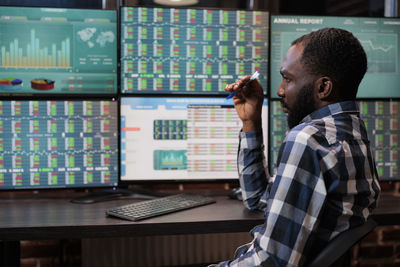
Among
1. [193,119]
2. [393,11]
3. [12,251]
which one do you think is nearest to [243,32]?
[193,119]

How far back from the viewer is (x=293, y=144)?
40.6 inches

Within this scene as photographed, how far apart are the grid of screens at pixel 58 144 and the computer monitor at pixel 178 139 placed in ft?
0.27

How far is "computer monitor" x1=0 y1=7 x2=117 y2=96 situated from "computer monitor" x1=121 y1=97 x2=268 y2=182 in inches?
7.7

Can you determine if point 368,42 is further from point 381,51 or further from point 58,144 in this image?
point 58,144

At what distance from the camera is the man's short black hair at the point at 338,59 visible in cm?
110

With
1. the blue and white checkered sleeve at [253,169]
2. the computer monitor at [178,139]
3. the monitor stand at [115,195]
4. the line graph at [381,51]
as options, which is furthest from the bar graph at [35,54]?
the line graph at [381,51]

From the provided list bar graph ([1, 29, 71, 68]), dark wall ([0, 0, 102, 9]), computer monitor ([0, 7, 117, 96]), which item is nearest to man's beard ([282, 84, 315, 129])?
computer monitor ([0, 7, 117, 96])

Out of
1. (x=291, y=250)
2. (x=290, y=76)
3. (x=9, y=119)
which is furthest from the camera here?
(x=9, y=119)

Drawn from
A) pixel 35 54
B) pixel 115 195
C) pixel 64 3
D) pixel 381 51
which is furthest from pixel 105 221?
pixel 381 51

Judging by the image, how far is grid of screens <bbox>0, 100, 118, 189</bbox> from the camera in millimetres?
1893

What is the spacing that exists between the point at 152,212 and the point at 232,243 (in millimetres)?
768

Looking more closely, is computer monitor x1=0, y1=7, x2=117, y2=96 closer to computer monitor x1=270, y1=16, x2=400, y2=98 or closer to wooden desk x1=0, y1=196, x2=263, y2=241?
wooden desk x1=0, y1=196, x2=263, y2=241

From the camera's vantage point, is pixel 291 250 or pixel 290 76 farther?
pixel 290 76

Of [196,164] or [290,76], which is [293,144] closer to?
[290,76]
